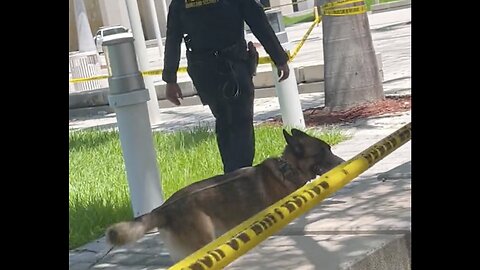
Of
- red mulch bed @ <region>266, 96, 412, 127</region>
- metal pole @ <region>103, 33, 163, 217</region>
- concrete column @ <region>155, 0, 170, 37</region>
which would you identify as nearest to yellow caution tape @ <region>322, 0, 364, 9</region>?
red mulch bed @ <region>266, 96, 412, 127</region>

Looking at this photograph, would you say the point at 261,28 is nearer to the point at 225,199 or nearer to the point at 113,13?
the point at 225,199

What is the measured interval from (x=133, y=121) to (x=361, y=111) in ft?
12.8

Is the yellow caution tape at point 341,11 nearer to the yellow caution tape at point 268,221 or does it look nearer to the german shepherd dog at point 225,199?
the german shepherd dog at point 225,199

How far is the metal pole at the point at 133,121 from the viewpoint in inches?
192

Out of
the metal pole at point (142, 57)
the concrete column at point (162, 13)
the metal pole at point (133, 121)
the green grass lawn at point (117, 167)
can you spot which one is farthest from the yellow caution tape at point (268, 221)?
the metal pole at point (142, 57)

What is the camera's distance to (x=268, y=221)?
3498mm

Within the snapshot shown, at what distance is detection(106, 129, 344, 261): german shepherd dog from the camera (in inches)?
176

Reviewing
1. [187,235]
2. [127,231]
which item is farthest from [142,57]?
[127,231]

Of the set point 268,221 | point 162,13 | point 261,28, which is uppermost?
point 162,13

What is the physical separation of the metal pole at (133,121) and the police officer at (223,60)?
7.6 inches

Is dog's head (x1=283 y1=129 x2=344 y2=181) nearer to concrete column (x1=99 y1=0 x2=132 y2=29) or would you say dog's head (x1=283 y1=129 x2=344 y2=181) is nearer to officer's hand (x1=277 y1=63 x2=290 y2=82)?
officer's hand (x1=277 y1=63 x2=290 y2=82)
